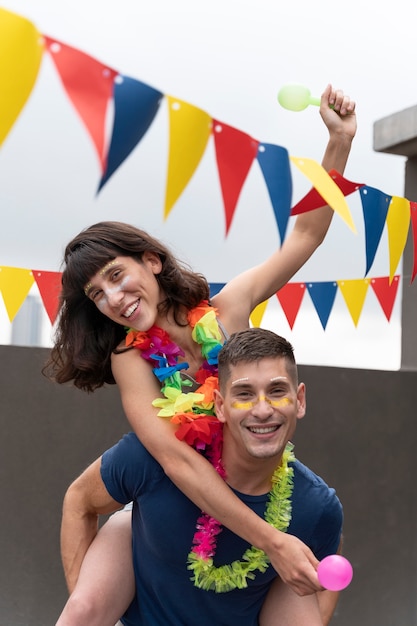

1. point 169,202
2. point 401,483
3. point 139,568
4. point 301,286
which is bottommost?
point 401,483

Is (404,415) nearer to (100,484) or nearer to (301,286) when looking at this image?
(301,286)

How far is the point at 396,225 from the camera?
302cm

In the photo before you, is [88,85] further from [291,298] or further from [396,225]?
[291,298]

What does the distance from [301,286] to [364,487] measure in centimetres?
143

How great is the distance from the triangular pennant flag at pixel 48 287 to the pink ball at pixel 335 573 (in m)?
2.27

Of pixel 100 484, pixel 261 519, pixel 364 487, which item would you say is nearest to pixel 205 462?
pixel 261 519

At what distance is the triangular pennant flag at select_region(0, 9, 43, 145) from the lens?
1.69m

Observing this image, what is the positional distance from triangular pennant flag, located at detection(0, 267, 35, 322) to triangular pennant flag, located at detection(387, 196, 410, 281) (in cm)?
154

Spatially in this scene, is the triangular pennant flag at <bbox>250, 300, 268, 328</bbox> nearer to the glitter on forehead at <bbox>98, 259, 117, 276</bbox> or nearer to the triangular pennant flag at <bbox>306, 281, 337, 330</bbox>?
the triangular pennant flag at <bbox>306, 281, 337, 330</bbox>

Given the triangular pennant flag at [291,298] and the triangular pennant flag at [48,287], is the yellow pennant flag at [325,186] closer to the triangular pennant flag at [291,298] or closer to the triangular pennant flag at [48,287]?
the triangular pennant flag at [48,287]

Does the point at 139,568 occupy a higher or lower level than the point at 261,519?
lower

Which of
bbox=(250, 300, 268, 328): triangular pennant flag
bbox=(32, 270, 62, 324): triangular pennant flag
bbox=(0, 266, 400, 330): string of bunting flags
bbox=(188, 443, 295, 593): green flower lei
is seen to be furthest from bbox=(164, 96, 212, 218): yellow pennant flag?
bbox=(250, 300, 268, 328): triangular pennant flag

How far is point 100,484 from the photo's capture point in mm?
2291

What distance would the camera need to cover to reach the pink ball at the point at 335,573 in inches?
68.1
